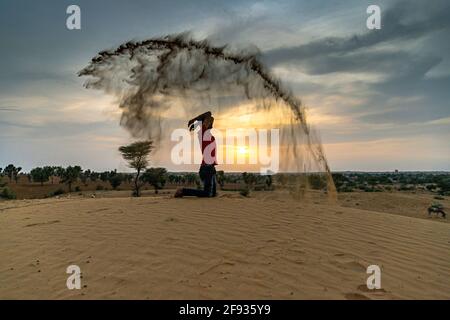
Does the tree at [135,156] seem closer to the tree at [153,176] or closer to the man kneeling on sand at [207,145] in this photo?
the tree at [153,176]

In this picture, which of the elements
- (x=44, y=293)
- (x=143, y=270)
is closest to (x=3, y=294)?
(x=44, y=293)

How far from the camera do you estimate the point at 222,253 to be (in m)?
7.02

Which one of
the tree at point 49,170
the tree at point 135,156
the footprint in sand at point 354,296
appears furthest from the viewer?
the tree at point 49,170

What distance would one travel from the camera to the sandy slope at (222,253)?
5738mm

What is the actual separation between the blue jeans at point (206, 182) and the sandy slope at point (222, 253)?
4.74 feet

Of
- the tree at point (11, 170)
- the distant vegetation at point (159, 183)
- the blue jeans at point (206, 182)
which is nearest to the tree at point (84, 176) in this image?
the distant vegetation at point (159, 183)

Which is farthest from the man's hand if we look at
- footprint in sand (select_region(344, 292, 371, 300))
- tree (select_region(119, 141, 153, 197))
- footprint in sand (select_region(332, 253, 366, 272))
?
tree (select_region(119, 141, 153, 197))

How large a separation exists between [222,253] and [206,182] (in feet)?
18.4

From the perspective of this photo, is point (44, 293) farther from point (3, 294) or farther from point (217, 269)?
point (217, 269)

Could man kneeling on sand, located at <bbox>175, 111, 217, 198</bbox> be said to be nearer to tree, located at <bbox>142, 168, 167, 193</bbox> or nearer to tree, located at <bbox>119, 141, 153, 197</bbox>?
tree, located at <bbox>119, 141, 153, 197</bbox>
